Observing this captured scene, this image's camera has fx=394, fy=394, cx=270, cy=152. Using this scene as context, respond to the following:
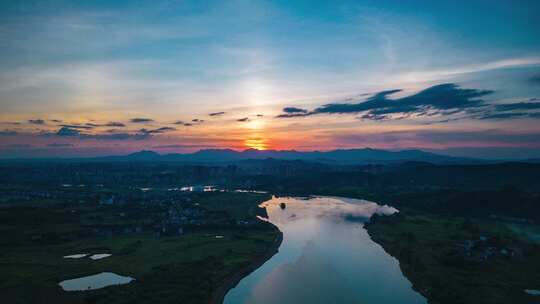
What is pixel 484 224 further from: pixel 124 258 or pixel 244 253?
pixel 124 258

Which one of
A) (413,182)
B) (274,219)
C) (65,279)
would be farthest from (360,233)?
(413,182)

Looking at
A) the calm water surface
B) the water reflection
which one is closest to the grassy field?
the water reflection

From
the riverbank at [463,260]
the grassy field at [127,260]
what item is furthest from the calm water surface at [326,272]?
the grassy field at [127,260]

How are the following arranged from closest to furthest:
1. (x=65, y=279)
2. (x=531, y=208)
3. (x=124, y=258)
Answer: (x=65, y=279)
(x=124, y=258)
(x=531, y=208)

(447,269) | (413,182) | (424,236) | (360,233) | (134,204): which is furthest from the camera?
(413,182)

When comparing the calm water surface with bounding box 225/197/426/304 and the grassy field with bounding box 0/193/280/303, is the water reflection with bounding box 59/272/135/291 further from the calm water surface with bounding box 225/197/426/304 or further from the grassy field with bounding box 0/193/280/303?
the calm water surface with bounding box 225/197/426/304

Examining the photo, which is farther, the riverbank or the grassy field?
the riverbank
